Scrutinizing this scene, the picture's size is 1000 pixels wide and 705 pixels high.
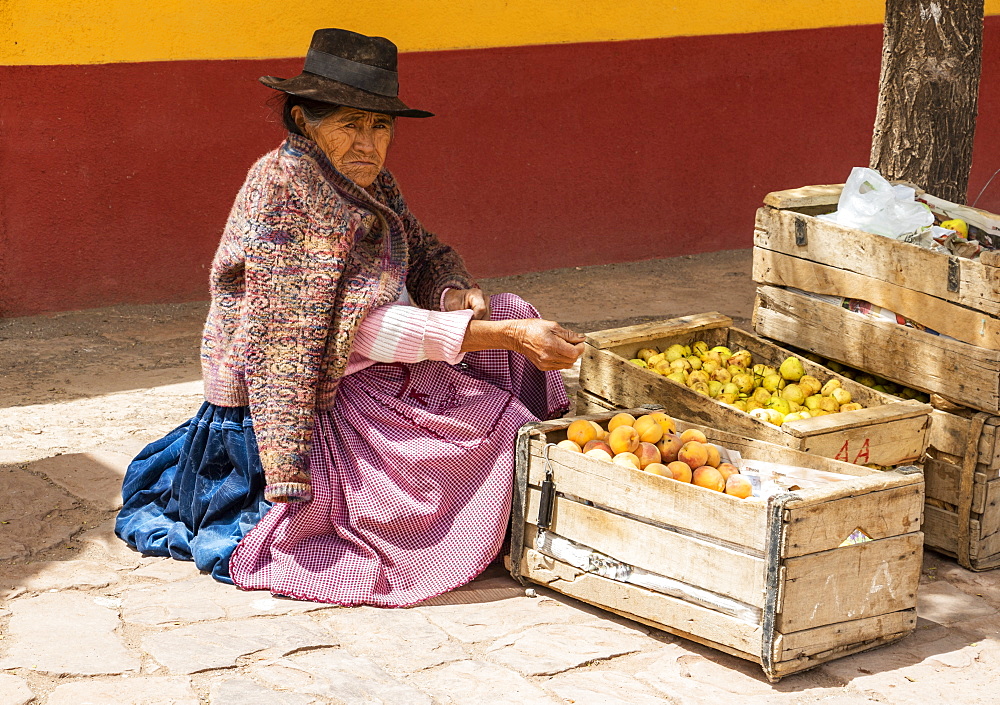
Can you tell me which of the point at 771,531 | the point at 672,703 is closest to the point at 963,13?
the point at 771,531

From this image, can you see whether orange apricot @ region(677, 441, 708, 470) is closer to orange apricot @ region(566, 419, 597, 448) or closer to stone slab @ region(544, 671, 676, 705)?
orange apricot @ region(566, 419, 597, 448)

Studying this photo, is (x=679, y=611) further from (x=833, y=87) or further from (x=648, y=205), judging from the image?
(x=833, y=87)

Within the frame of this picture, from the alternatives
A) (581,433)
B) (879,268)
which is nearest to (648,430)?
(581,433)

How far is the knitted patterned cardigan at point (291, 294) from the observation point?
10.8ft

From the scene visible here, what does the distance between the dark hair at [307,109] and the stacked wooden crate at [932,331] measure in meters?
1.69

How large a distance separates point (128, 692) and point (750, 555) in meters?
1.55

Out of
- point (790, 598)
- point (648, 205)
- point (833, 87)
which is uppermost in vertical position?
point (833, 87)

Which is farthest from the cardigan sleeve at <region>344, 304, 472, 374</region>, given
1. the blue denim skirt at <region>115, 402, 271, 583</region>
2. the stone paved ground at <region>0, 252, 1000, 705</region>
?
the stone paved ground at <region>0, 252, 1000, 705</region>

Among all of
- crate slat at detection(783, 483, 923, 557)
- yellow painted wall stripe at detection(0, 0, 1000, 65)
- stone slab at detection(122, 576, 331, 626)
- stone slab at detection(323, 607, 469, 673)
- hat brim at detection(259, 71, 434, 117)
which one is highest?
yellow painted wall stripe at detection(0, 0, 1000, 65)

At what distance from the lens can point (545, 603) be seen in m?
3.41

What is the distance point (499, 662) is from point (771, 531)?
78cm

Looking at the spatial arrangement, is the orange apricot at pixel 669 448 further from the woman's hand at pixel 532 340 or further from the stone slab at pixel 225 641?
the stone slab at pixel 225 641

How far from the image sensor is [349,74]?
338 cm

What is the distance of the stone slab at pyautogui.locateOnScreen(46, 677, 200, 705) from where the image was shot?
2783mm
